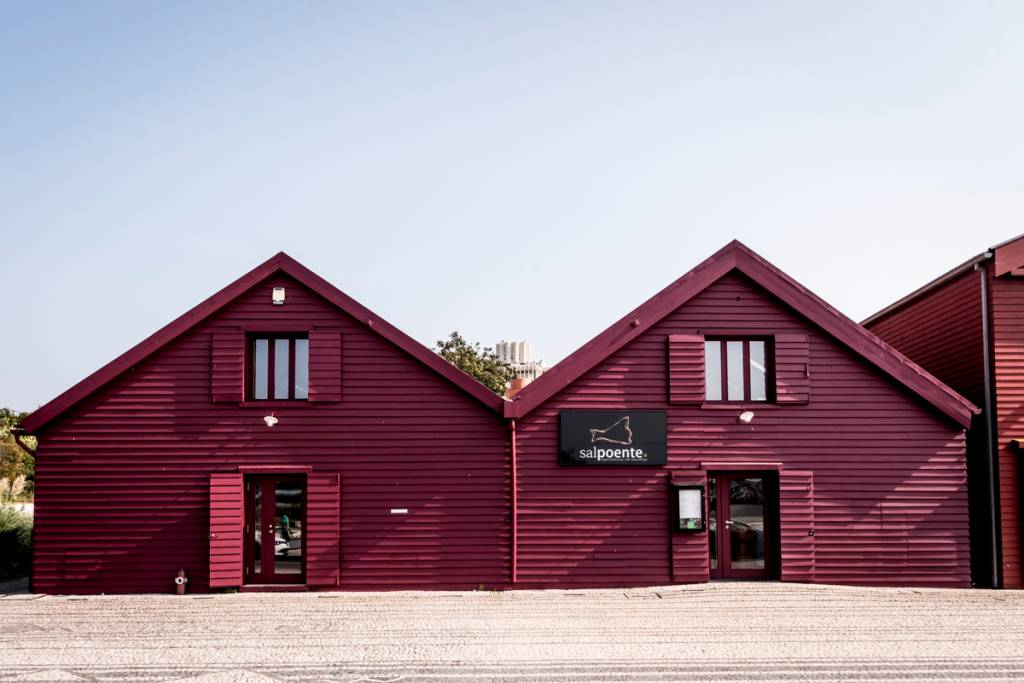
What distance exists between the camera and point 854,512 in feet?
59.9

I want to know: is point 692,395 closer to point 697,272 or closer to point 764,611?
point 697,272

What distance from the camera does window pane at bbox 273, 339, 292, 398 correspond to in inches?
720

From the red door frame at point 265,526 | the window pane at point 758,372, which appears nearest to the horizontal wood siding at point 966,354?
the window pane at point 758,372

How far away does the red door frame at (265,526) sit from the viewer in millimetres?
17859

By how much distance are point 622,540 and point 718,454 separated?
2561 millimetres

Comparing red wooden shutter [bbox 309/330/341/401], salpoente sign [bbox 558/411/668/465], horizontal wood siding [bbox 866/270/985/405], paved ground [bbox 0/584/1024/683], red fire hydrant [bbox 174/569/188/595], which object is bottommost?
paved ground [bbox 0/584/1024/683]

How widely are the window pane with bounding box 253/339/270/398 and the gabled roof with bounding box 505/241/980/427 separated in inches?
210

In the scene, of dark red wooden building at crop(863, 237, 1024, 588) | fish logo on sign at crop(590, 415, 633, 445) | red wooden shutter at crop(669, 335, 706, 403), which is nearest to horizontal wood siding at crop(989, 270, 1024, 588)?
dark red wooden building at crop(863, 237, 1024, 588)

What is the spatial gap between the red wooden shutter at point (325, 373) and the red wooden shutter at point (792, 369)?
342 inches

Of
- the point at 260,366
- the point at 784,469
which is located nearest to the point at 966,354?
the point at 784,469

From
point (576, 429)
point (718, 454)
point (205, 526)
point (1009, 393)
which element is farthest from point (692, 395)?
point (205, 526)

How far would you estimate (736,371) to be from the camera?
61.4 ft

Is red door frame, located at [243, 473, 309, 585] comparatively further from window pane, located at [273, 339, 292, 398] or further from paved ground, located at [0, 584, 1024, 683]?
window pane, located at [273, 339, 292, 398]

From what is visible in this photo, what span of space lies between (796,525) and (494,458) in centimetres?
607
